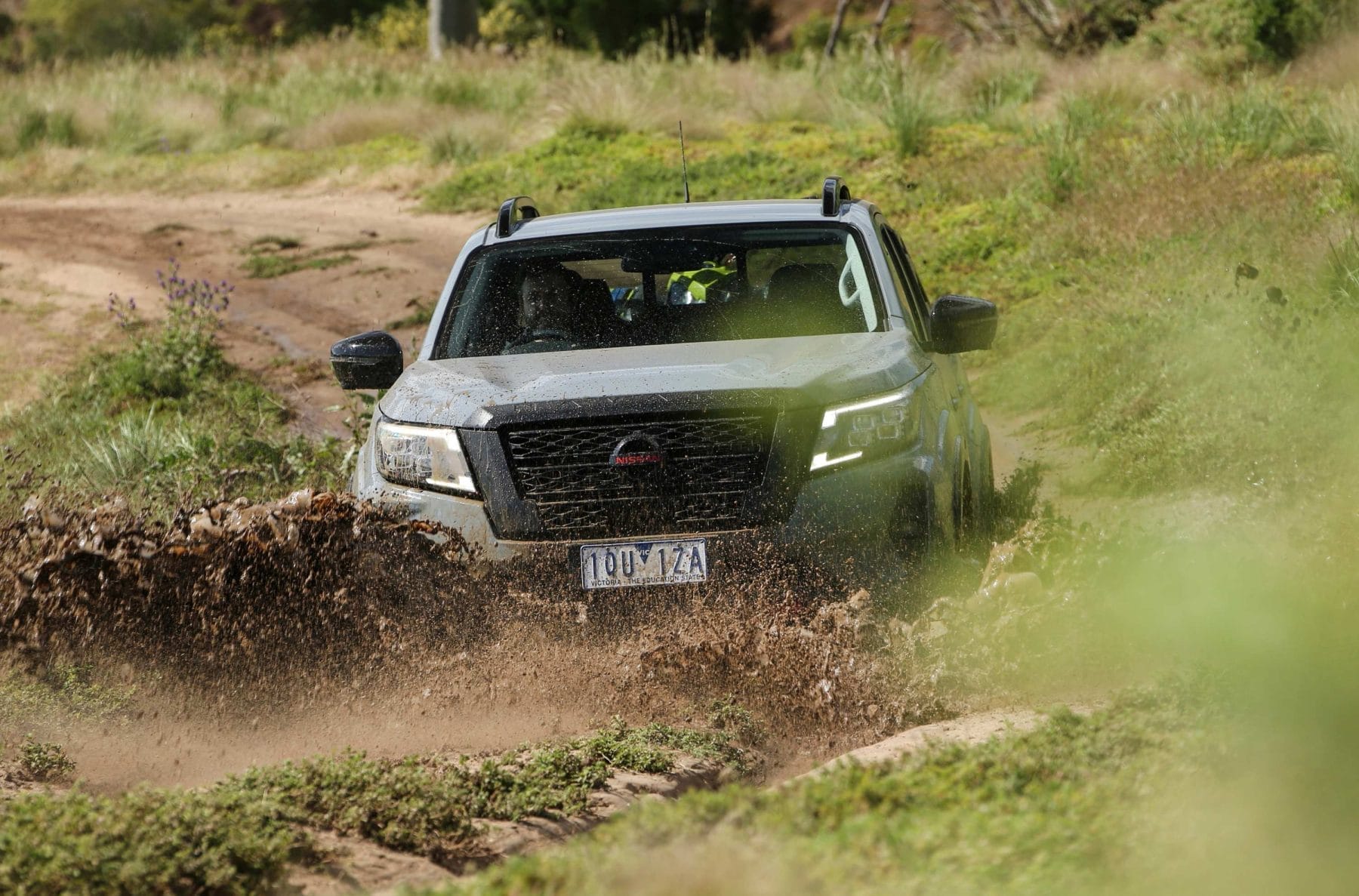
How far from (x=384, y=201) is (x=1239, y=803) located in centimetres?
1743

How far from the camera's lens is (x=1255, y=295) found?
32.2ft

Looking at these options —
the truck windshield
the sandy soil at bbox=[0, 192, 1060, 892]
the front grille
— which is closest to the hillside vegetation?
the sandy soil at bbox=[0, 192, 1060, 892]

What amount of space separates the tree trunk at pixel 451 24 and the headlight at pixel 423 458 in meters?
25.4

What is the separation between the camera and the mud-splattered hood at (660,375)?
5449mm

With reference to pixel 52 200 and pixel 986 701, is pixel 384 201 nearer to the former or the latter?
pixel 52 200

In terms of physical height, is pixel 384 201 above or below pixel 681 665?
below

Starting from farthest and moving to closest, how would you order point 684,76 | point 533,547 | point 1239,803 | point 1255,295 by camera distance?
point 684,76 → point 1255,295 → point 533,547 → point 1239,803

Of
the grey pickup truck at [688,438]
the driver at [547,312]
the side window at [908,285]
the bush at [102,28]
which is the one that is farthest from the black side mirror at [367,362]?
the bush at [102,28]

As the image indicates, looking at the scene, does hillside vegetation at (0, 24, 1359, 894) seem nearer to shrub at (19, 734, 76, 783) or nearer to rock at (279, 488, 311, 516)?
shrub at (19, 734, 76, 783)

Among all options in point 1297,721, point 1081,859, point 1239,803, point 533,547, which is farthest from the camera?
point 533,547

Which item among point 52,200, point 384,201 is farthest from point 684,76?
point 52,200

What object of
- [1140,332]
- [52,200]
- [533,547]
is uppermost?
[533,547]

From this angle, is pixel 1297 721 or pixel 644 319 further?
pixel 644 319

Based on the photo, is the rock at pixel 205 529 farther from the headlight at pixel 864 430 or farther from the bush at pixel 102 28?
the bush at pixel 102 28
